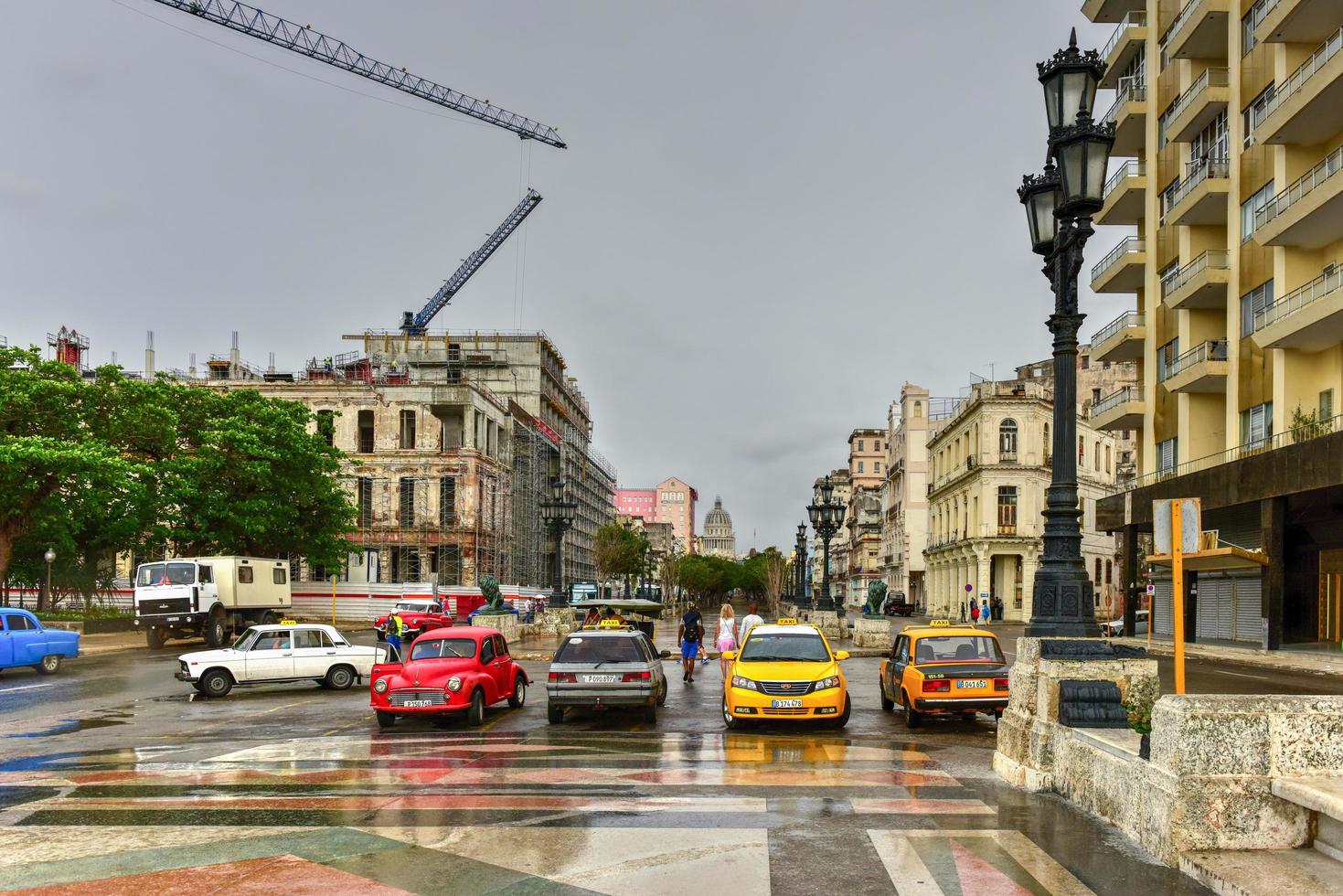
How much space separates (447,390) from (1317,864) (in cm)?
6377

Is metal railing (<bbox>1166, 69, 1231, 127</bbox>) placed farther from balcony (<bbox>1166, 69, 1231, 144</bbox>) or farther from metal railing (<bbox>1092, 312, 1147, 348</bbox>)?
metal railing (<bbox>1092, 312, 1147, 348</bbox>)

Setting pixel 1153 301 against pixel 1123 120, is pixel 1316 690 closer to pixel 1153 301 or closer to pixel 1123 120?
pixel 1153 301

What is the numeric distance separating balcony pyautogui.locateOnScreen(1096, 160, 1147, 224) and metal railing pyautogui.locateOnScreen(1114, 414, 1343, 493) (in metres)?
10.8

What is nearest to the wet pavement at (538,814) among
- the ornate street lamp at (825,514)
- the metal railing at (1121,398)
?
the ornate street lamp at (825,514)

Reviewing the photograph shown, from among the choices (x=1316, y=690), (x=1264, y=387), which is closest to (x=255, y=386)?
(x=1264, y=387)

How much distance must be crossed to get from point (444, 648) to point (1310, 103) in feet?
90.6

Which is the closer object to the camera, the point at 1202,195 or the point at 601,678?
the point at 601,678

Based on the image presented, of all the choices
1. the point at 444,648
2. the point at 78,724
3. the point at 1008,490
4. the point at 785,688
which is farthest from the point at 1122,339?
the point at 78,724

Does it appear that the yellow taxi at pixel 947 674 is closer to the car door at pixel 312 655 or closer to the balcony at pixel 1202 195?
the car door at pixel 312 655

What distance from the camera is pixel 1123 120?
42.6 metres

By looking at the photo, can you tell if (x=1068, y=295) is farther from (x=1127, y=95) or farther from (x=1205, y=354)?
(x=1127, y=95)

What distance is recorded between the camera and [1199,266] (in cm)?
3616

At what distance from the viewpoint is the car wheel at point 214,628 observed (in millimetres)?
34594

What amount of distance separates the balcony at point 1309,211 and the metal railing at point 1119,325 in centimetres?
1068
